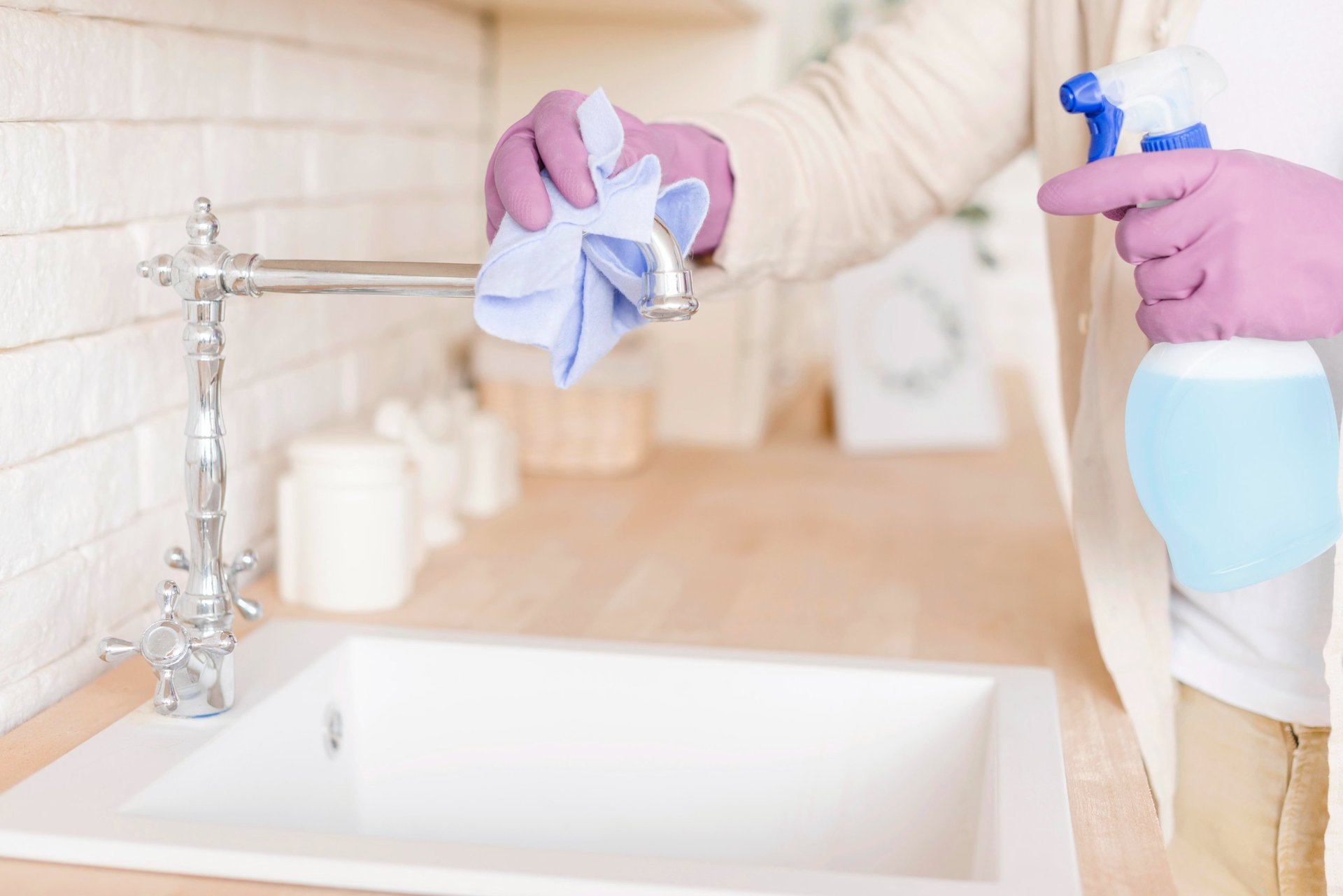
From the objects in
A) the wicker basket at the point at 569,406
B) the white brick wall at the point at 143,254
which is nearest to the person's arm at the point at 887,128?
Result: the white brick wall at the point at 143,254

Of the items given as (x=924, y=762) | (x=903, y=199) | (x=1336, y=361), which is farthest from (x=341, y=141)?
(x=1336, y=361)

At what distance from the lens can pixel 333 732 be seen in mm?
946

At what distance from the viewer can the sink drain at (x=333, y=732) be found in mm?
933

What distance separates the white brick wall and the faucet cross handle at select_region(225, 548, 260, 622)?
0.12 metres

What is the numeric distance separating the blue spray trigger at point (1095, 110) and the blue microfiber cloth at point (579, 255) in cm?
21

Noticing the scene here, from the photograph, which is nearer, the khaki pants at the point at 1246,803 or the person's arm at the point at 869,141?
the khaki pants at the point at 1246,803

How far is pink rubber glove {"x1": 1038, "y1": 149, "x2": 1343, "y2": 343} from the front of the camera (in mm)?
664

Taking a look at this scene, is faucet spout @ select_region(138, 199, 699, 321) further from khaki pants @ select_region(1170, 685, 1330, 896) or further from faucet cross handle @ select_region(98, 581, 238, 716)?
khaki pants @ select_region(1170, 685, 1330, 896)

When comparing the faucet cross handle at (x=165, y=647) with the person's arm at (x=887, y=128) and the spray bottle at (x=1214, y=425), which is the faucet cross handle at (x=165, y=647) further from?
the spray bottle at (x=1214, y=425)

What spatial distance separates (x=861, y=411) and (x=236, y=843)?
1470 millimetres

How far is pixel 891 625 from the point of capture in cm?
111

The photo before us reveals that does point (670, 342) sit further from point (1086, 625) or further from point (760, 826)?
point (760, 826)

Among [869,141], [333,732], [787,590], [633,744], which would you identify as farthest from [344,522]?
[869,141]

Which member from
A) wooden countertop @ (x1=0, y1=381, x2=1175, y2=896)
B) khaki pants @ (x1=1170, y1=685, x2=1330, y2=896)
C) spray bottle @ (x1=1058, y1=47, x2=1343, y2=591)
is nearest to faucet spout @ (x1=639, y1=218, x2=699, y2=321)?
spray bottle @ (x1=1058, y1=47, x2=1343, y2=591)
